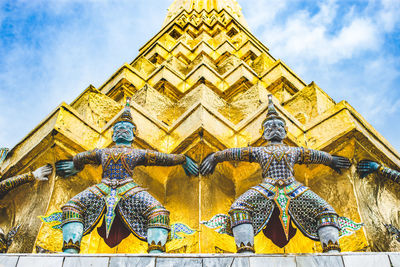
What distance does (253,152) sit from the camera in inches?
198

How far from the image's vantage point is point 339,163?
17.7 ft

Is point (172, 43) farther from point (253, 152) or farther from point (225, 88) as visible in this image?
point (253, 152)

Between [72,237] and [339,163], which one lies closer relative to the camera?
[72,237]

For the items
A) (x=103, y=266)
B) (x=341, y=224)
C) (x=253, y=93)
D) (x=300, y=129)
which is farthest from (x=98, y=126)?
(x=341, y=224)

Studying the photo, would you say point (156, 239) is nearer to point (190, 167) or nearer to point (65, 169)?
point (190, 167)

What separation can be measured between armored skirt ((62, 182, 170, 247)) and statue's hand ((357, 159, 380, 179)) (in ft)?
9.31

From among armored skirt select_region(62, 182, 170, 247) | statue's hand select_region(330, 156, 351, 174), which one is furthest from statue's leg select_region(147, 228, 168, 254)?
statue's hand select_region(330, 156, 351, 174)

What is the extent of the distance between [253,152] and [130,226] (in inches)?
68.8

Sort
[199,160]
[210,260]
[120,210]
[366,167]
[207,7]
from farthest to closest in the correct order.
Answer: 1. [207,7]
2. [199,160]
3. [366,167]
4. [120,210]
5. [210,260]

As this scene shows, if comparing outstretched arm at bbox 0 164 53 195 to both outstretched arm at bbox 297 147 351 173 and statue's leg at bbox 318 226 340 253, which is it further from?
statue's leg at bbox 318 226 340 253

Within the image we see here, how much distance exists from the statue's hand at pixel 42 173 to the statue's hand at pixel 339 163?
3.86 meters

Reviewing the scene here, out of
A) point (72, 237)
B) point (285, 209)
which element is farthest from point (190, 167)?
point (72, 237)

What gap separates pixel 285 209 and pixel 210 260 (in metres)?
1.18

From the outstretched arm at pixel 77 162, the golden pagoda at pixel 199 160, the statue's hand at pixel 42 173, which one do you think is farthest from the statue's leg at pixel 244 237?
the statue's hand at pixel 42 173
